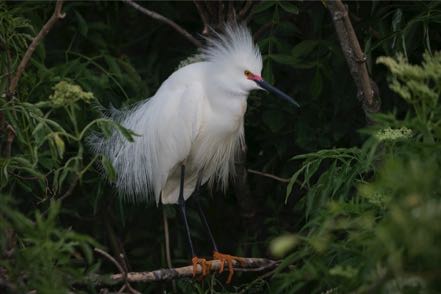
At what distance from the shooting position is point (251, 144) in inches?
183

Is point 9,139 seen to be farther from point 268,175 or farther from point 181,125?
point 268,175

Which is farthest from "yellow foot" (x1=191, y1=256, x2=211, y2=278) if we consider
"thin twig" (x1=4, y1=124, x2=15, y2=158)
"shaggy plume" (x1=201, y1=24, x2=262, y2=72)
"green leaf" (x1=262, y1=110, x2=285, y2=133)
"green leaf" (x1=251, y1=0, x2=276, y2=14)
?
"green leaf" (x1=251, y1=0, x2=276, y2=14)

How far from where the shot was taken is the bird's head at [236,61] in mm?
4012

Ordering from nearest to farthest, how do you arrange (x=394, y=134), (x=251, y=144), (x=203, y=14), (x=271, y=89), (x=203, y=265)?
(x=394, y=134) < (x=203, y=265) < (x=271, y=89) < (x=203, y=14) < (x=251, y=144)

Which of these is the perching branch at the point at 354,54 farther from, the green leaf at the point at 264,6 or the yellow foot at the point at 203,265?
the yellow foot at the point at 203,265

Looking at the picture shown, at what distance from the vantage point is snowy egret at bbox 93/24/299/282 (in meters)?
4.04

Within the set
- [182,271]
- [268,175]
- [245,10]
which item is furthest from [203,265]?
[245,10]

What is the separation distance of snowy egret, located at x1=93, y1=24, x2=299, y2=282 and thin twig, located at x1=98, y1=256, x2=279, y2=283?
0.07 m

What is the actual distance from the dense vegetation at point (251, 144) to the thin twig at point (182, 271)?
0.08 meters

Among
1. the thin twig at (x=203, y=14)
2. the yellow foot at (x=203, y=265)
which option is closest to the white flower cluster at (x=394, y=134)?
the yellow foot at (x=203, y=265)

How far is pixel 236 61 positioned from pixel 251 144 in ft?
2.39

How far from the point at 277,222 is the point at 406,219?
2.43 meters

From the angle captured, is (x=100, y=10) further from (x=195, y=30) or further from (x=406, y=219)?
(x=406, y=219)

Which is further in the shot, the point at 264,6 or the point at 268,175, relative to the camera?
the point at 268,175
